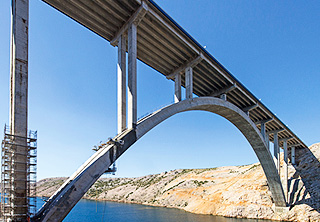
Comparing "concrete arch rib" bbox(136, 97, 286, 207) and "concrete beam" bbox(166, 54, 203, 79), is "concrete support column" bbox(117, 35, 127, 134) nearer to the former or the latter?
"concrete arch rib" bbox(136, 97, 286, 207)

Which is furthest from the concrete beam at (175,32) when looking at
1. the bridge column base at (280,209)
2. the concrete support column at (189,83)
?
the bridge column base at (280,209)

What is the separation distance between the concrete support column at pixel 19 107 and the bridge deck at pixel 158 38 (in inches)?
164

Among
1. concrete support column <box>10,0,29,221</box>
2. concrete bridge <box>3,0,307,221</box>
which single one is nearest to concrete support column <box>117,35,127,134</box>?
concrete bridge <box>3,0,307,221</box>

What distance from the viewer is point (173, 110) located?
1647cm

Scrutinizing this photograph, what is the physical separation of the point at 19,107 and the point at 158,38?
10.2 metres

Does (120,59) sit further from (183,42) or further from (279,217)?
(279,217)

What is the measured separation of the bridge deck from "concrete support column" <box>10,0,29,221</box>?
4.17 meters

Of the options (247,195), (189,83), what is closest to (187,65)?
(189,83)

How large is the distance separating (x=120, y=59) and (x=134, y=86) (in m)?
1.88

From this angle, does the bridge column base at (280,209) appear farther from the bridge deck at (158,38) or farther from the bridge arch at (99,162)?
the bridge deck at (158,38)

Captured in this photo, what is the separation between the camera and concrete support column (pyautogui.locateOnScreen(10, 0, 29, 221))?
884 centimetres

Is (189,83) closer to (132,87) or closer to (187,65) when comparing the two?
(187,65)

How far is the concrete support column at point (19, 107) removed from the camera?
29.0 ft

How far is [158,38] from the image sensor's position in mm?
16375
